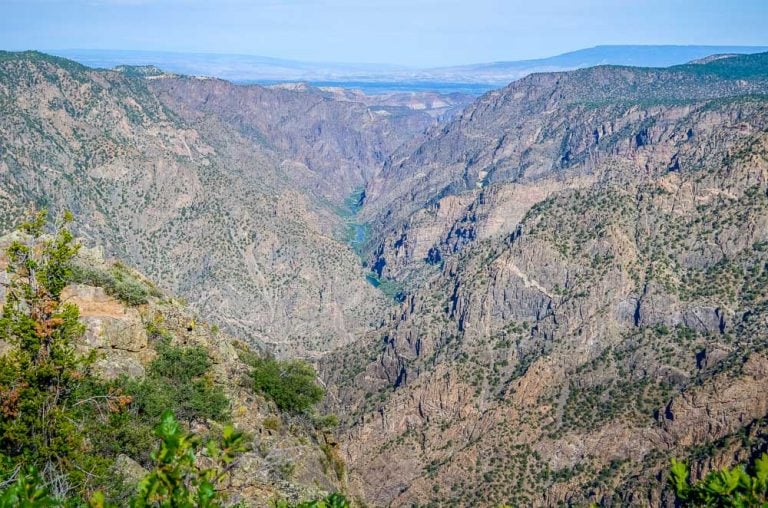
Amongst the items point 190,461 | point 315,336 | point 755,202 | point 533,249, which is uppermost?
point 190,461

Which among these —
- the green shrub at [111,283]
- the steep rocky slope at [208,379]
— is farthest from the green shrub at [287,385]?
the green shrub at [111,283]

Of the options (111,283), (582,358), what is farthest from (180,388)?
(582,358)

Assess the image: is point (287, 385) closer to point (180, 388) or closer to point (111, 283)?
point (180, 388)

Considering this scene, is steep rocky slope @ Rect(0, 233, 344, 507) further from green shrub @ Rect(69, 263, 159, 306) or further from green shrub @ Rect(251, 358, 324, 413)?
green shrub @ Rect(251, 358, 324, 413)

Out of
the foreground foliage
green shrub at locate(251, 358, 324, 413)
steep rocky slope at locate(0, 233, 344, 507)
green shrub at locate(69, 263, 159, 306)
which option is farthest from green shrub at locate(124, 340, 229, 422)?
the foreground foliage

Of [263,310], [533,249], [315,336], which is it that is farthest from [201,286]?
[533,249]

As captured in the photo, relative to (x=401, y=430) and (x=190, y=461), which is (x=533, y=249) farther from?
(x=190, y=461)

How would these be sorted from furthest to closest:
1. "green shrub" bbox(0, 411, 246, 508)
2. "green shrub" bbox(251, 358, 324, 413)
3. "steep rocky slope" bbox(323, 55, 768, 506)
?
"steep rocky slope" bbox(323, 55, 768, 506), "green shrub" bbox(251, 358, 324, 413), "green shrub" bbox(0, 411, 246, 508)
